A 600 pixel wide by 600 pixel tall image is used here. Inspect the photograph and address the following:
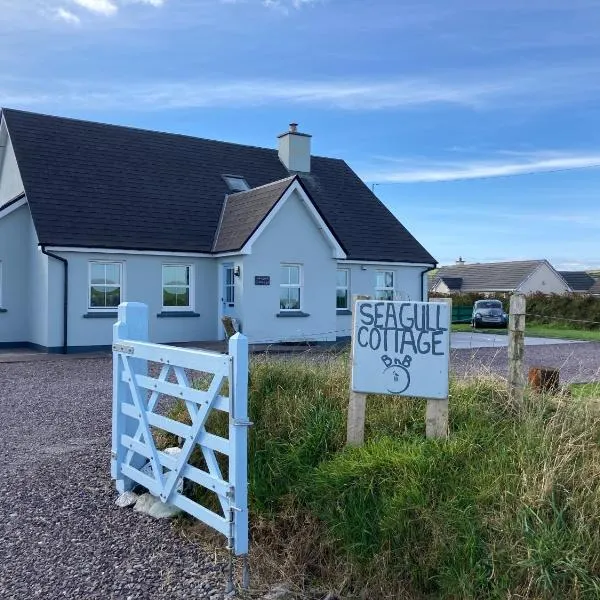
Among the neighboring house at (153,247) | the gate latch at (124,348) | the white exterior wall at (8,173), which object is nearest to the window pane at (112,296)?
the neighboring house at (153,247)

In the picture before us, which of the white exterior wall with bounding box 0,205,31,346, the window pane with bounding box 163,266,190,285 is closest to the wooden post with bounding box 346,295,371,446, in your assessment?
the window pane with bounding box 163,266,190,285

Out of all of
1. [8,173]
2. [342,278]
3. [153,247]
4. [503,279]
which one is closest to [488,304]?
[342,278]

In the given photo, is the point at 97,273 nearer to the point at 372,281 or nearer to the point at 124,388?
the point at 372,281

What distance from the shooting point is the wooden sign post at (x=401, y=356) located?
5211mm

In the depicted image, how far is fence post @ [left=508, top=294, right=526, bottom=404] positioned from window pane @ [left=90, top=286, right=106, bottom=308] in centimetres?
1493

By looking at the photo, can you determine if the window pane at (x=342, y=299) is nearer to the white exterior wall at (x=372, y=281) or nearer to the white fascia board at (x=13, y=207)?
the white exterior wall at (x=372, y=281)

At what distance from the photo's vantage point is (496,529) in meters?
3.90

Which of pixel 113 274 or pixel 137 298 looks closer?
pixel 113 274

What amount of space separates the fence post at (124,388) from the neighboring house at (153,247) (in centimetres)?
1248

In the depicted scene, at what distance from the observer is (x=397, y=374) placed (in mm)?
5359

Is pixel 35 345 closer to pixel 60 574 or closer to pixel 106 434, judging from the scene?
pixel 106 434

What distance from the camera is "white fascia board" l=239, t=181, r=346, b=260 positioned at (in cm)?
1942

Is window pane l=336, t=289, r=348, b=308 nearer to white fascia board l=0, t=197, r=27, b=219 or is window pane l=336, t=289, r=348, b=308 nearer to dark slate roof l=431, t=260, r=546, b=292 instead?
white fascia board l=0, t=197, r=27, b=219

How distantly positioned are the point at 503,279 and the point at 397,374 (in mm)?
63153
